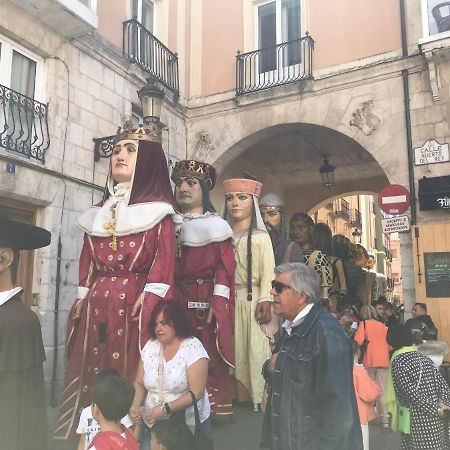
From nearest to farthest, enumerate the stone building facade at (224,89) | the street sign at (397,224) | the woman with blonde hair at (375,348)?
1. the woman with blonde hair at (375,348)
2. the stone building facade at (224,89)
3. the street sign at (397,224)

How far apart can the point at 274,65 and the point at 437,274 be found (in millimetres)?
4968

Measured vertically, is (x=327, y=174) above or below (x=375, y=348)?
above

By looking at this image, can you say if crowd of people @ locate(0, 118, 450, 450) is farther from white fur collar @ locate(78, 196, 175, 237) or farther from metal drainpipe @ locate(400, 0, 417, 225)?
metal drainpipe @ locate(400, 0, 417, 225)

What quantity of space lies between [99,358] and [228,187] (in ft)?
7.69

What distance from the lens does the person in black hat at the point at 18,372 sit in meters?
2.55

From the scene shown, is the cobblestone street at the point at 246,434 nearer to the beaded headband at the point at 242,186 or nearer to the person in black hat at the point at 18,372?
the person in black hat at the point at 18,372

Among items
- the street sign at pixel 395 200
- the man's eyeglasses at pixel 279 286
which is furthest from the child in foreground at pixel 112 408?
the street sign at pixel 395 200

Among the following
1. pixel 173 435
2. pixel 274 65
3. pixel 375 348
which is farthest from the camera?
pixel 274 65

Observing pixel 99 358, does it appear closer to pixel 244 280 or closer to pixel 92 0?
pixel 244 280

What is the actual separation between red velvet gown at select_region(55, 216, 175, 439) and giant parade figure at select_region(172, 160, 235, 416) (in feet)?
1.91

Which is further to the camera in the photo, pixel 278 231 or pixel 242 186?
pixel 278 231

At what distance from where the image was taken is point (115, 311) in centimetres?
361

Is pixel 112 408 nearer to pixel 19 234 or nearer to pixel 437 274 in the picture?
pixel 19 234

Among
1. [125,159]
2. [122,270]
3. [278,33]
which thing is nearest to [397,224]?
[278,33]
